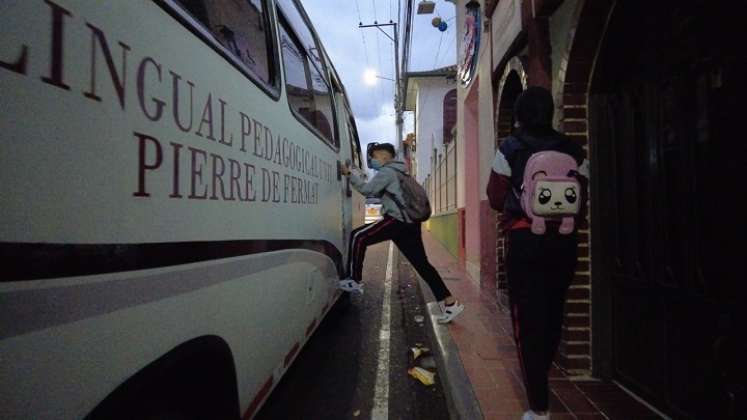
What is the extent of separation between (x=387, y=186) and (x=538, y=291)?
7.80 ft

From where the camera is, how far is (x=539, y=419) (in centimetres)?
219

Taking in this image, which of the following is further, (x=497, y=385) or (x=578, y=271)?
(x=578, y=271)

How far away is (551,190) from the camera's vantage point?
2086mm

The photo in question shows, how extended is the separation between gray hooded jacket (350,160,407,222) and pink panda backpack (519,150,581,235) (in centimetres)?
225

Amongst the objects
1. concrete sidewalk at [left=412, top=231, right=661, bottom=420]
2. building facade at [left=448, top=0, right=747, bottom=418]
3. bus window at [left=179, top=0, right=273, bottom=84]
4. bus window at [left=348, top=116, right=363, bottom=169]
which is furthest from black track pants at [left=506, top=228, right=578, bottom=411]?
bus window at [left=348, top=116, right=363, bottom=169]

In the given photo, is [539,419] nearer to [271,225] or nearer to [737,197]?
[737,197]

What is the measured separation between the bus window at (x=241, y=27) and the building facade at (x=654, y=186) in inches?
79.6

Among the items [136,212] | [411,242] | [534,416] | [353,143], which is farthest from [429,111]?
[136,212]

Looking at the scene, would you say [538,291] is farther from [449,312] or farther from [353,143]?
[353,143]

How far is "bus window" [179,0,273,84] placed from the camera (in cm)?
174

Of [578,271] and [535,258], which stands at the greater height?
[535,258]

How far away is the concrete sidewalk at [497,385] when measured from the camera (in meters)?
2.54

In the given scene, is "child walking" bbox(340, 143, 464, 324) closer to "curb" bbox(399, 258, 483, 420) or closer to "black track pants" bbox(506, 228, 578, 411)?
"curb" bbox(399, 258, 483, 420)

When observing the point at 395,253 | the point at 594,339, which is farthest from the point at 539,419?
the point at 395,253
